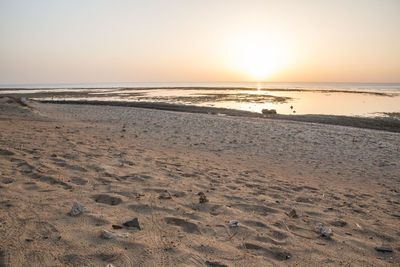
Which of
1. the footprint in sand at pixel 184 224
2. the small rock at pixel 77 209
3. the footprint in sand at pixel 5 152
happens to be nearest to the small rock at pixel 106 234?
the small rock at pixel 77 209

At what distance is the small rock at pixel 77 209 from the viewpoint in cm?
310

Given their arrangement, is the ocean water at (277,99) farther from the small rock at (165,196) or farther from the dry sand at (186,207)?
the small rock at (165,196)

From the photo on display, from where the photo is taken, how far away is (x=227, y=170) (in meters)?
6.45

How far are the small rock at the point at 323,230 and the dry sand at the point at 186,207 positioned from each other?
64 millimetres

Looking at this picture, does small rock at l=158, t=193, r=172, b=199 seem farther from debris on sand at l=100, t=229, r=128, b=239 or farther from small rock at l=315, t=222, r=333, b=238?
small rock at l=315, t=222, r=333, b=238

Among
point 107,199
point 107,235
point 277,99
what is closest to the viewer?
point 107,235

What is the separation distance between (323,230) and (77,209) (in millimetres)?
3359

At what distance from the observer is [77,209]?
315 centimetres

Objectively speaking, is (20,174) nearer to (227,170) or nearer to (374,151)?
(227,170)

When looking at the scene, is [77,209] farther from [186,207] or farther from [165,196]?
[186,207]

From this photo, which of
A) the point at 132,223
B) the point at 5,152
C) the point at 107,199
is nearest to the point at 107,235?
the point at 132,223

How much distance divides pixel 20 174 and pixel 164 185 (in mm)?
2472

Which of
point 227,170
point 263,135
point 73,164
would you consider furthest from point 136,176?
point 263,135

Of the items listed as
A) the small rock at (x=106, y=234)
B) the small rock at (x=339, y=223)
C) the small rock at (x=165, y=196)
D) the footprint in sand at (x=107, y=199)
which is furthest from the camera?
the small rock at (x=165, y=196)
